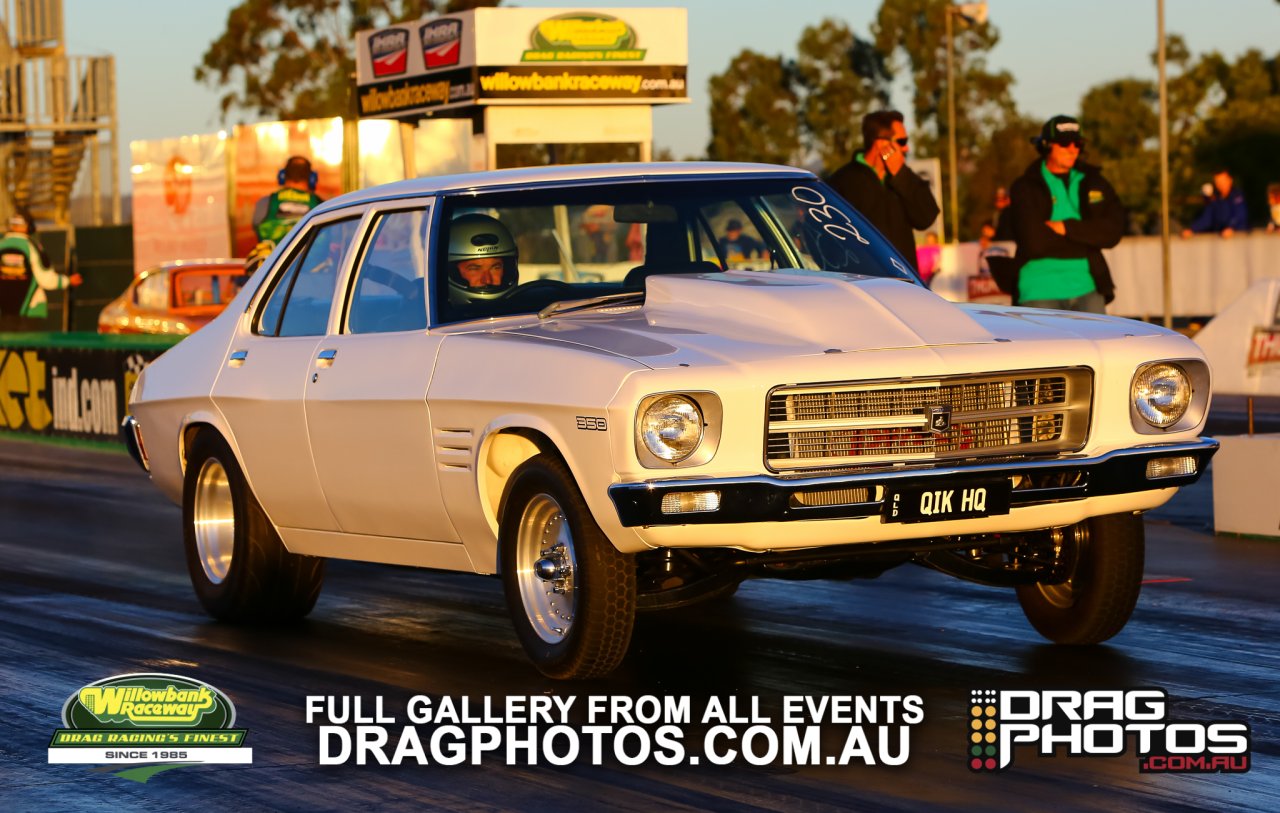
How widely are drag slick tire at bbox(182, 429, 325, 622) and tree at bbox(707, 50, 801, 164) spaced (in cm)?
9642

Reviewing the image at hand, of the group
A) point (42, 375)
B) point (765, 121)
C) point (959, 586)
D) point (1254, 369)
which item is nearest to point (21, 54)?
point (42, 375)

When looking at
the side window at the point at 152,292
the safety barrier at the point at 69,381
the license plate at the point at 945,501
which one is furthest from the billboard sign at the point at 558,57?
the license plate at the point at 945,501

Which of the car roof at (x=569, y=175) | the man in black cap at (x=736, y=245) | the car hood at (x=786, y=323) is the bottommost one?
the car hood at (x=786, y=323)

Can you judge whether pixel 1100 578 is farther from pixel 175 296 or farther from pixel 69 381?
pixel 175 296

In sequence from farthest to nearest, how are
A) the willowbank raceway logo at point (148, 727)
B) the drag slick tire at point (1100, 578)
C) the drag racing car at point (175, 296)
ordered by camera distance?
the drag racing car at point (175, 296)
the drag slick tire at point (1100, 578)
the willowbank raceway logo at point (148, 727)

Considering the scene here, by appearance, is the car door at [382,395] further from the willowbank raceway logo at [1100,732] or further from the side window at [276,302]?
the willowbank raceway logo at [1100,732]

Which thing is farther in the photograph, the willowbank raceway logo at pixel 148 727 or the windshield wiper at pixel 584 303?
the windshield wiper at pixel 584 303

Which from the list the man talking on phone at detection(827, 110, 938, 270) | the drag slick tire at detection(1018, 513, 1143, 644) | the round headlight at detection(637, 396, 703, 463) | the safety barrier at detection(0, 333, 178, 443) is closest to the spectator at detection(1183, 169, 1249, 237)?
the safety barrier at detection(0, 333, 178, 443)

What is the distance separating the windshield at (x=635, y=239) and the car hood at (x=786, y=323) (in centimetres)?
31

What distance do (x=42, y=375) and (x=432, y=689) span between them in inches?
580

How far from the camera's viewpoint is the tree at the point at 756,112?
107 metres

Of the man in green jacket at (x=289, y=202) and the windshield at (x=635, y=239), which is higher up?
the man in green jacket at (x=289, y=202)

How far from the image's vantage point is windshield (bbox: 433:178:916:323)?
26.6 ft

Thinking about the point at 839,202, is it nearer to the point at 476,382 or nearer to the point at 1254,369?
the point at 476,382
